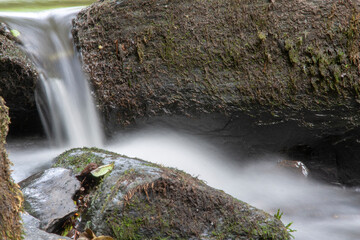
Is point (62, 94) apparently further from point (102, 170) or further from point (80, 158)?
point (102, 170)

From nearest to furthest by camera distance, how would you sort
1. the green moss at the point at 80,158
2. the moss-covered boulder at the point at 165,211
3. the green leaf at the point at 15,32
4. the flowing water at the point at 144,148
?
the moss-covered boulder at the point at 165,211
the green moss at the point at 80,158
the flowing water at the point at 144,148
the green leaf at the point at 15,32

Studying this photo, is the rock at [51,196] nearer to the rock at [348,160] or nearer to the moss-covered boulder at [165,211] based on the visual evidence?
the moss-covered boulder at [165,211]

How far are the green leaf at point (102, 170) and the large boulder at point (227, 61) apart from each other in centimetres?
177

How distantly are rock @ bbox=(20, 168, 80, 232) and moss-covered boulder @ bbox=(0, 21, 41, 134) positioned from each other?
2.02 metres

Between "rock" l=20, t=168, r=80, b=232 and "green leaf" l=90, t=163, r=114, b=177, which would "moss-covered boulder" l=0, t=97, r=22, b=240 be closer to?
"rock" l=20, t=168, r=80, b=232

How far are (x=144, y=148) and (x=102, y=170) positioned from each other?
2.01m

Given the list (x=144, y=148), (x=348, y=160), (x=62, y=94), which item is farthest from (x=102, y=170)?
(x=348, y=160)

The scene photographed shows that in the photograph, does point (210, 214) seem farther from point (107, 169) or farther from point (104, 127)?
point (104, 127)

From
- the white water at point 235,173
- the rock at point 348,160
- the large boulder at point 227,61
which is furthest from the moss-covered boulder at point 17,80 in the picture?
the rock at point 348,160

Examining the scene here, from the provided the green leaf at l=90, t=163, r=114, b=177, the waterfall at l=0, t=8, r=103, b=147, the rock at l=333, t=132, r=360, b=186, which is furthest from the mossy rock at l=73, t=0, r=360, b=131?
the green leaf at l=90, t=163, r=114, b=177

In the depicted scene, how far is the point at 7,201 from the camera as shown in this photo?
1882 millimetres

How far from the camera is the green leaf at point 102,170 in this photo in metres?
3.24

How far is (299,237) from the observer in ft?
13.1

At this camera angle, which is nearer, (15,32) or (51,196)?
(51,196)
